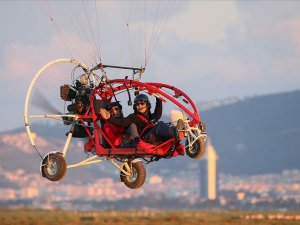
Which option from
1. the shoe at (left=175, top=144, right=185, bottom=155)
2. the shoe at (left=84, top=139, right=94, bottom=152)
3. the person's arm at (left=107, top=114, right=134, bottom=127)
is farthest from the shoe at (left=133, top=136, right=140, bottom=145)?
the shoe at (left=84, top=139, right=94, bottom=152)

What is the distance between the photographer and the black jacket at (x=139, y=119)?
31812 millimetres

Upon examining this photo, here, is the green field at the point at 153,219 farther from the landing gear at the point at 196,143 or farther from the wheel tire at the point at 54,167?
the wheel tire at the point at 54,167

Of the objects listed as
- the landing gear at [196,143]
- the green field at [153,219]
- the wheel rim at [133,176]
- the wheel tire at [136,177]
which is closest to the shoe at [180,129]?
the landing gear at [196,143]

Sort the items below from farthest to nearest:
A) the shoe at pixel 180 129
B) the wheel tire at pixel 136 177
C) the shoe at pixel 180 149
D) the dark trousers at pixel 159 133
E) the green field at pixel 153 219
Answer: the green field at pixel 153 219 → the wheel tire at pixel 136 177 → the shoe at pixel 180 149 → the dark trousers at pixel 159 133 → the shoe at pixel 180 129

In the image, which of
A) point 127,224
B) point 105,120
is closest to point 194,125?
point 105,120

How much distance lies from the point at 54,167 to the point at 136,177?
3.14 meters

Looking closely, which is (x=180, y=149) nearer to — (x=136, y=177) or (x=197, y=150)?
(x=197, y=150)

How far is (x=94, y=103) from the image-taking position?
32938 millimetres

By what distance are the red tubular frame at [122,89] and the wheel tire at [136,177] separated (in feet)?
7.49

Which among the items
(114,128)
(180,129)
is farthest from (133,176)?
(180,129)

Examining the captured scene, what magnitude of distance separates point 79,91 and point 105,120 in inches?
89.4

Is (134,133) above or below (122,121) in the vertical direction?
below

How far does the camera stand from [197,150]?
3147cm

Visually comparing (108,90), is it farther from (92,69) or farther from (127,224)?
(127,224)
